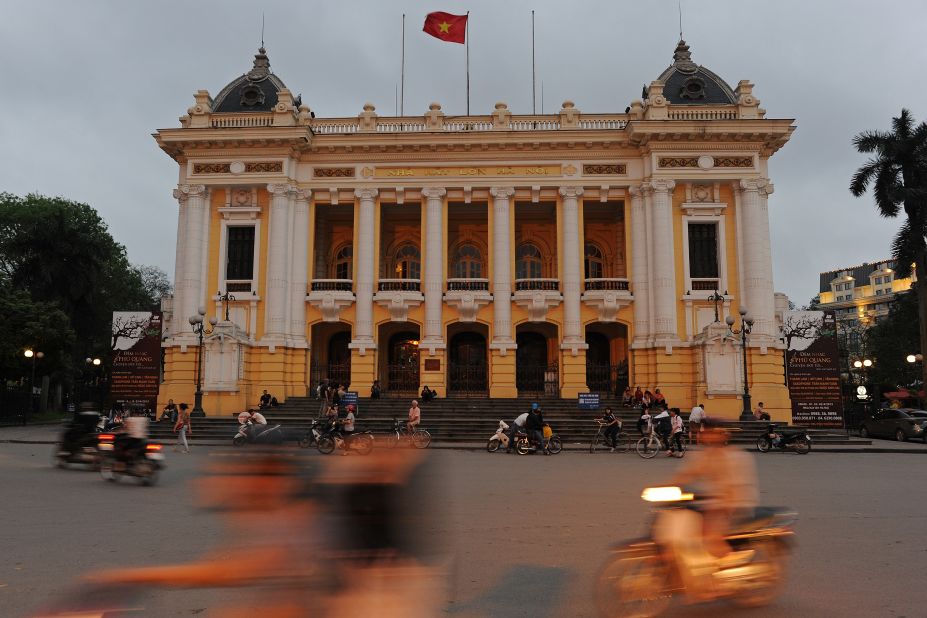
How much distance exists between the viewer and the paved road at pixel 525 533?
18.3ft

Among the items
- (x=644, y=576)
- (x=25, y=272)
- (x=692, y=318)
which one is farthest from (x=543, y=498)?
(x=25, y=272)

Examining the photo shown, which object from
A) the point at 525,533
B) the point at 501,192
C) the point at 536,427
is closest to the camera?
the point at 525,533

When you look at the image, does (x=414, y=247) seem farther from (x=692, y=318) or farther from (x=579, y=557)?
(x=579, y=557)

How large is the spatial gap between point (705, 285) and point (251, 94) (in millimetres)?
23278

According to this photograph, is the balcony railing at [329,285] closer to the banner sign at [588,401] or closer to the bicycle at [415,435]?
the bicycle at [415,435]

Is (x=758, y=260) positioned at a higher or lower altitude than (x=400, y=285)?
higher

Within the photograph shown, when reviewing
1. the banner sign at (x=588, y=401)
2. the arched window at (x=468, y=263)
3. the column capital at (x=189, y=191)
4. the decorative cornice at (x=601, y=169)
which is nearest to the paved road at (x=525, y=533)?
the banner sign at (x=588, y=401)

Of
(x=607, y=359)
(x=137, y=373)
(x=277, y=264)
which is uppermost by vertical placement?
(x=277, y=264)

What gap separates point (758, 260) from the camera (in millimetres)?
30250

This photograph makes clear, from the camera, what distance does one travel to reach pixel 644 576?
16.7 ft

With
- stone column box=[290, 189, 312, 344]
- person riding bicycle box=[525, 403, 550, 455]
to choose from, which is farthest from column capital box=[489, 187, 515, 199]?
person riding bicycle box=[525, 403, 550, 455]

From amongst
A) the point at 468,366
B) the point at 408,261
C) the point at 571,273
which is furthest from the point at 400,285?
the point at 571,273

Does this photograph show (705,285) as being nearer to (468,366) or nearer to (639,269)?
(639,269)

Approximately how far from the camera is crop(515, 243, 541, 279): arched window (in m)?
36.3
